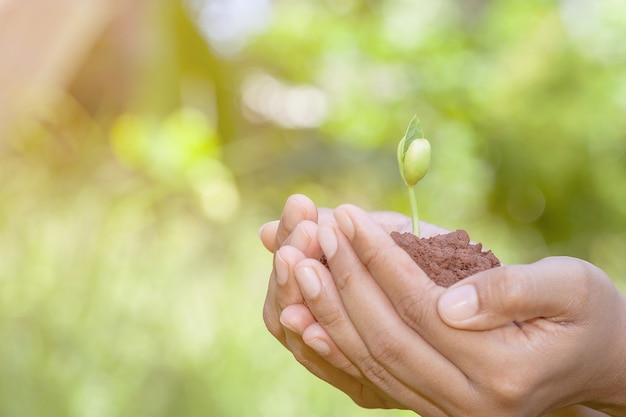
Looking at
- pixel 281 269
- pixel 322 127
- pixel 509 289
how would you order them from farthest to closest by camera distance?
pixel 322 127 < pixel 281 269 < pixel 509 289

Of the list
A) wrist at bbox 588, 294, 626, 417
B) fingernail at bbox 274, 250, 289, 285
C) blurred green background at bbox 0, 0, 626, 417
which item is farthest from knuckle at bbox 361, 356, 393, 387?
blurred green background at bbox 0, 0, 626, 417

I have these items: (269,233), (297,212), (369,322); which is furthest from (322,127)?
(369,322)

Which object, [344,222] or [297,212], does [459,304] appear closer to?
[344,222]

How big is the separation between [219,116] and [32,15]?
3.60 feet

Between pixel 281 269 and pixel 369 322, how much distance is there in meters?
0.09

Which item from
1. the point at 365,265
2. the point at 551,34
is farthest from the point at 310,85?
the point at 365,265

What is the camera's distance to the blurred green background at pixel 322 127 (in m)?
3.04

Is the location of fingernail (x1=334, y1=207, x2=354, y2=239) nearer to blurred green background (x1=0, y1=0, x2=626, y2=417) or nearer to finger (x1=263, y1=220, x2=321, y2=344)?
finger (x1=263, y1=220, x2=321, y2=344)

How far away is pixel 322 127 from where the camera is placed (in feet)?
13.3

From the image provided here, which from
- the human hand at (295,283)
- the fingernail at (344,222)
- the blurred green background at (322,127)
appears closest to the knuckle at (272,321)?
the human hand at (295,283)

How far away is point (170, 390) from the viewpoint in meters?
1.91

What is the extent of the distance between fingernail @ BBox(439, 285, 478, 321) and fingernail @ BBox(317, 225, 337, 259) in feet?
0.33

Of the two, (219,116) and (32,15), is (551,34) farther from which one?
(32,15)

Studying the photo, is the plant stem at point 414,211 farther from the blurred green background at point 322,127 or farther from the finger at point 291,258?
the blurred green background at point 322,127
